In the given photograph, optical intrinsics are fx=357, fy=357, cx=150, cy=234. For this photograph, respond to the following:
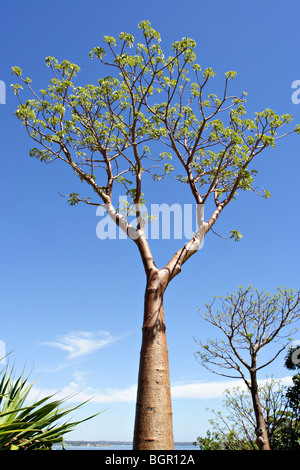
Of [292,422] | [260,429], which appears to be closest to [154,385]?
[260,429]

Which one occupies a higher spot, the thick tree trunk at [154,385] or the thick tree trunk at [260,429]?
the thick tree trunk at [154,385]

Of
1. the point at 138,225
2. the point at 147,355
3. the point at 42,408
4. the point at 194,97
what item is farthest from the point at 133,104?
the point at 42,408

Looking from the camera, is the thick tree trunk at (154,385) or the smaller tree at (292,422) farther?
the smaller tree at (292,422)

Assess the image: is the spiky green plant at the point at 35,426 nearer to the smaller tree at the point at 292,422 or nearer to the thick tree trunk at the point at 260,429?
the thick tree trunk at the point at 260,429

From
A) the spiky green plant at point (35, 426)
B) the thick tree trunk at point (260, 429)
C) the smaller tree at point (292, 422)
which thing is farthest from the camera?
the smaller tree at point (292, 422)

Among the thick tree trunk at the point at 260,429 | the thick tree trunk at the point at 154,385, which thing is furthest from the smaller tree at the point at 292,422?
the thick tree trunk at the point at 154,385

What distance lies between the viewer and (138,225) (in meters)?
5.79

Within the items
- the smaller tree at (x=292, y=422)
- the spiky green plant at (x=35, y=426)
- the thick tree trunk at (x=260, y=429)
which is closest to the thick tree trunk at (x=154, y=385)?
the spiky green plant at (x=35, y=426)

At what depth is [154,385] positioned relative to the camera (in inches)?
159

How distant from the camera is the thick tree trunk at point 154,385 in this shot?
3.76 meters

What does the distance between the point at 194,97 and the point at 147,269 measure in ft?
12.2

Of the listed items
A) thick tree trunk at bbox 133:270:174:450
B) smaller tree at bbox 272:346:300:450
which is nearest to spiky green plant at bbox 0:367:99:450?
thick tree trunk at bbox 133:270:174:450

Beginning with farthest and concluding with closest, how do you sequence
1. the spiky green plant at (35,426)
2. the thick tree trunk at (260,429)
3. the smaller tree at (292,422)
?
1. the smaller tree at (292,422)
2. the thick tree trunk at (260,429)
3. the spiky green plant at (35,426)

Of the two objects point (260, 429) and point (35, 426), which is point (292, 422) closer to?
point (260, 429)
